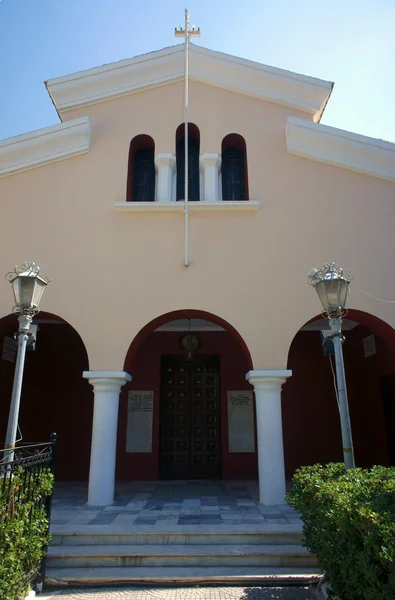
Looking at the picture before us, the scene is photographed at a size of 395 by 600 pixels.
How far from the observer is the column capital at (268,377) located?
22.0 feet

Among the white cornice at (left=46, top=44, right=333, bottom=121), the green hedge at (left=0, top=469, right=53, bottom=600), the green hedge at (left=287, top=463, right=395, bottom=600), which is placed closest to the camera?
the green hedge at (left=287, top=463, right=395, bottom=600)

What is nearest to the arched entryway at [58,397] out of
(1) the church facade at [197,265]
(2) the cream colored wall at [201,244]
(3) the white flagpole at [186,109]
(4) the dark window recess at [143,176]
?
(1) the church facade at [197,265]

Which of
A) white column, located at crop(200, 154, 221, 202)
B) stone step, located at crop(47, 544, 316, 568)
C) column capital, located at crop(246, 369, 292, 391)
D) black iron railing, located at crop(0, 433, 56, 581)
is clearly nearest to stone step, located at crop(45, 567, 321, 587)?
stone step, located at crop(47, 544, 316, 568)

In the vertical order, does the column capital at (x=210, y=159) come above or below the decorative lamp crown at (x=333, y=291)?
above

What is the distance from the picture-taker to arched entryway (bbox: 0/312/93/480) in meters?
8.92

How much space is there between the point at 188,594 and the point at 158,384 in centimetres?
544

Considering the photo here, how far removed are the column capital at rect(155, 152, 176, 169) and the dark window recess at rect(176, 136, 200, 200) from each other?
548 millimetres

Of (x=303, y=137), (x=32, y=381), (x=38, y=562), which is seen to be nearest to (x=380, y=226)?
(x=303, y=137)

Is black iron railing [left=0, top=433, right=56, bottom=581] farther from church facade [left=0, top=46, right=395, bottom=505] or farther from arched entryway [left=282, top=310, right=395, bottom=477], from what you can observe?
arched entryway [left=282, top=310, right=395, bottom=477]

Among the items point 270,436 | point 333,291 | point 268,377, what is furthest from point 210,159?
point 270,436

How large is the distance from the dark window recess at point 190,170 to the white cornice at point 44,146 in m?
1.93

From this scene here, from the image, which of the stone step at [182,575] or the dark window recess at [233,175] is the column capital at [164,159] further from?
the stone step at [182,575]

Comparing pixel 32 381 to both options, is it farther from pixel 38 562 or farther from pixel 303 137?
pixel 303 137

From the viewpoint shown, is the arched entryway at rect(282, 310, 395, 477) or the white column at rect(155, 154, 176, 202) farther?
the arched entryway at rect(282, 310, 395, 477)
